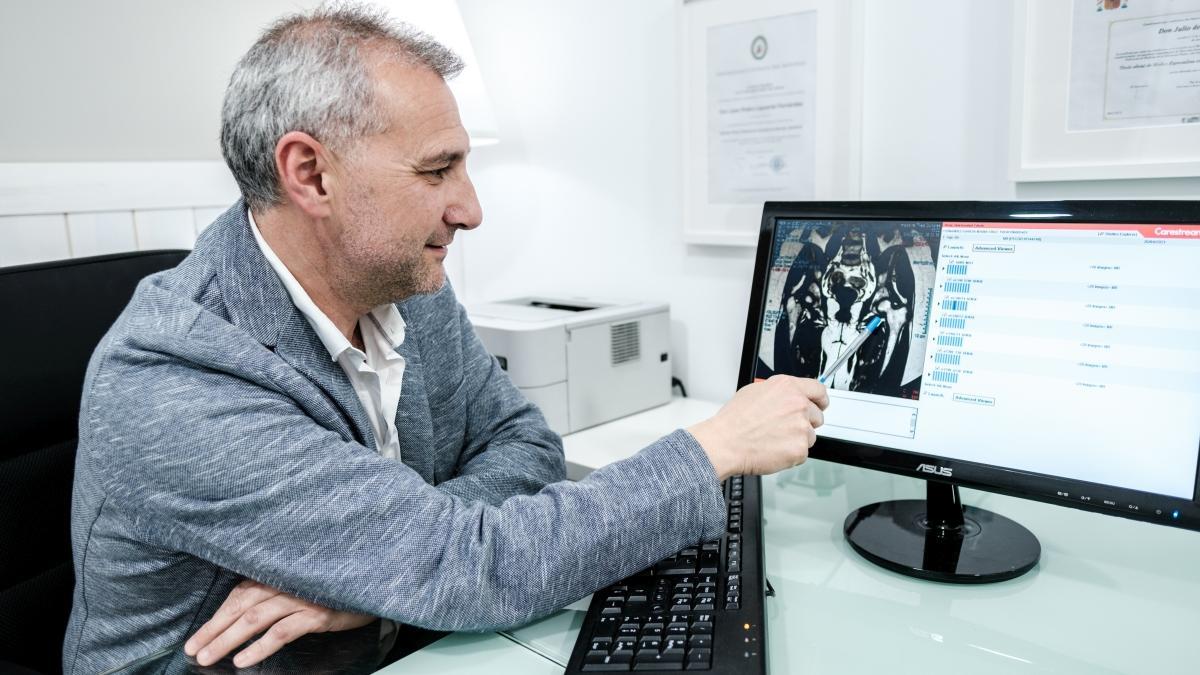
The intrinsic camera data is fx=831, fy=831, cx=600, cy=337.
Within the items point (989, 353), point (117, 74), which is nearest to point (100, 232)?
point (117, 74)

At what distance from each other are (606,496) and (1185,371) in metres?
0.59

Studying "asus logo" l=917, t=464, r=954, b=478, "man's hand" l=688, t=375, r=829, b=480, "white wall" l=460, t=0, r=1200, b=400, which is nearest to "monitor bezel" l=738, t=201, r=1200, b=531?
"asus logo" l=917, t=464, r=954, b=478

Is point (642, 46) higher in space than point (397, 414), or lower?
higher

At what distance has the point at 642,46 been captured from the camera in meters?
1.70

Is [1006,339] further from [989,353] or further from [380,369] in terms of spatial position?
[380,369]

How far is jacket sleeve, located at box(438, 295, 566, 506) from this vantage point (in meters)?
1.11

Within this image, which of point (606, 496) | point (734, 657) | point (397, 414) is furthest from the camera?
point (397, 414)

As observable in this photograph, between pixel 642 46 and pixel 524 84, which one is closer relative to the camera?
pixel 642 46

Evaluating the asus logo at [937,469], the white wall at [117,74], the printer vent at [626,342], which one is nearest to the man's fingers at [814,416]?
the asus logo at [937,469]

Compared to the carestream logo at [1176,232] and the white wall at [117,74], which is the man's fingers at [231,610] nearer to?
the carestream logo at [1176,232]

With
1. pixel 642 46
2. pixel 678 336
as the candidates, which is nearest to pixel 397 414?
pixel 678 336

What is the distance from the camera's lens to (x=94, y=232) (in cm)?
150

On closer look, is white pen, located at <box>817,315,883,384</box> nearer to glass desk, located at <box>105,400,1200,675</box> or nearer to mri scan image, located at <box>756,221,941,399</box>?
mri scan image, located at <box>756,221,941,399</box>

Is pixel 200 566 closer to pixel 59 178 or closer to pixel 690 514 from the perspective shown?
pixel 690 514
